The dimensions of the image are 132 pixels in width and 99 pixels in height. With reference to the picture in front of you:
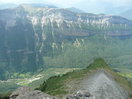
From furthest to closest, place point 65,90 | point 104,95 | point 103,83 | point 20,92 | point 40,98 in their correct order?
point 103,83
point 65,90
point 104,95
point 20,92
point 40,98

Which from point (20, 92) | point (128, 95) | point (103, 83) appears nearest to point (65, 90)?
point (103, 83)

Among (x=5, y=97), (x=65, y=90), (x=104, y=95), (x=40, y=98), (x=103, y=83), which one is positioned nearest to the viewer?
(x=40, y=98)

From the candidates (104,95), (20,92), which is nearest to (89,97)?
(20,92)

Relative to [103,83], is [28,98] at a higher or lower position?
higher

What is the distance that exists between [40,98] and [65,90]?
5973 centimetres

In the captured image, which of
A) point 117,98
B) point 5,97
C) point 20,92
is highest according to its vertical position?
point 20,92

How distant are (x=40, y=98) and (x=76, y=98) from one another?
478 inches

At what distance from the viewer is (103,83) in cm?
14625

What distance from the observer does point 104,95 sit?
121 meters

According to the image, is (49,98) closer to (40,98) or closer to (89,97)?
(40,98)

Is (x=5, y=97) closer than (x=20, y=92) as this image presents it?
No

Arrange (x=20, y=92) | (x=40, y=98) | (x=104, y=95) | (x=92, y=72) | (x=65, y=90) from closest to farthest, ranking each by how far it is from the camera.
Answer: (x=40, y=98) → (x=20, y=92) → (x=104, y=95) → (x=65, y=90) → (x=92, y=72)

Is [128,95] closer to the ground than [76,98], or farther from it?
closer to the ground

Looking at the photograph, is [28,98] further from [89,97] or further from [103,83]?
[103,83]
